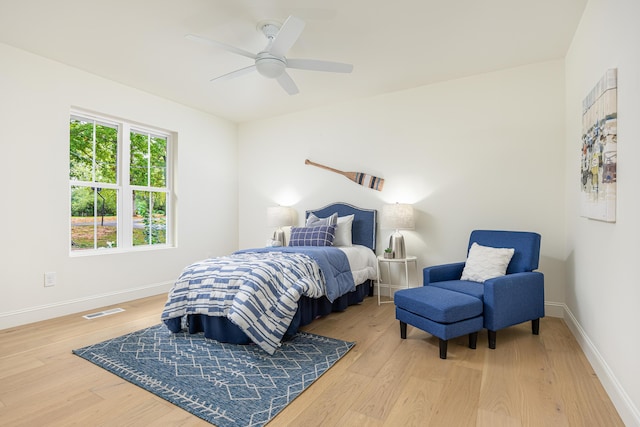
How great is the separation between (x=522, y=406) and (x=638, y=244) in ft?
3.37

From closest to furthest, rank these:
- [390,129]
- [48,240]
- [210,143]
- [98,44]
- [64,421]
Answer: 1. [64,421]
2. [98,44]
3. [48,240]
4. [390,129]
5. [210,143]

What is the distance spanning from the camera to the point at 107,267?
13.2 ft

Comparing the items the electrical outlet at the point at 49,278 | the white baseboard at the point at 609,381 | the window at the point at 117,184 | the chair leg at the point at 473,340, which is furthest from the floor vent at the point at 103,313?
the white baseboard at the point at 609,381

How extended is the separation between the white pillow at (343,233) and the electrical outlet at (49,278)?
306 cm

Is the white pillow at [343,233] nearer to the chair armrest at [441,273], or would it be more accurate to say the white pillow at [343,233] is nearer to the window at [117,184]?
the chair armrest at [441,273]

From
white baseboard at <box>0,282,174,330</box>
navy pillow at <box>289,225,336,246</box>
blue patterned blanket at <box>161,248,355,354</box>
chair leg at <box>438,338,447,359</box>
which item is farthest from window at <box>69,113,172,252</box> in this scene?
chair leg at <box>438,338,447,359</box>

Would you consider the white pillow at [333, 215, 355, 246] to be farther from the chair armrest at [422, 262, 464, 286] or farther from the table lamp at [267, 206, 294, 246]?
the chair armrest at [422, 262, 464, 286]

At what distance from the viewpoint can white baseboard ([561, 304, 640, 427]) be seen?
1.67 m

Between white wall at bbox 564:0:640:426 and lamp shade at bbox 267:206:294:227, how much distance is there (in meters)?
3.36

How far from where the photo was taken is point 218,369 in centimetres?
231

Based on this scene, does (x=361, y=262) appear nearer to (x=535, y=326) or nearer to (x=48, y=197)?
(x=535, y=326)

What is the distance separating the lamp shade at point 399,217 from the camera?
12.8 feet

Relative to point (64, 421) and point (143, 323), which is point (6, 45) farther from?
point (64, 421)

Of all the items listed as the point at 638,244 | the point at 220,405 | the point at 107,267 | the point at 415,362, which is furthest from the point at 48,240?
the point at 638,244
